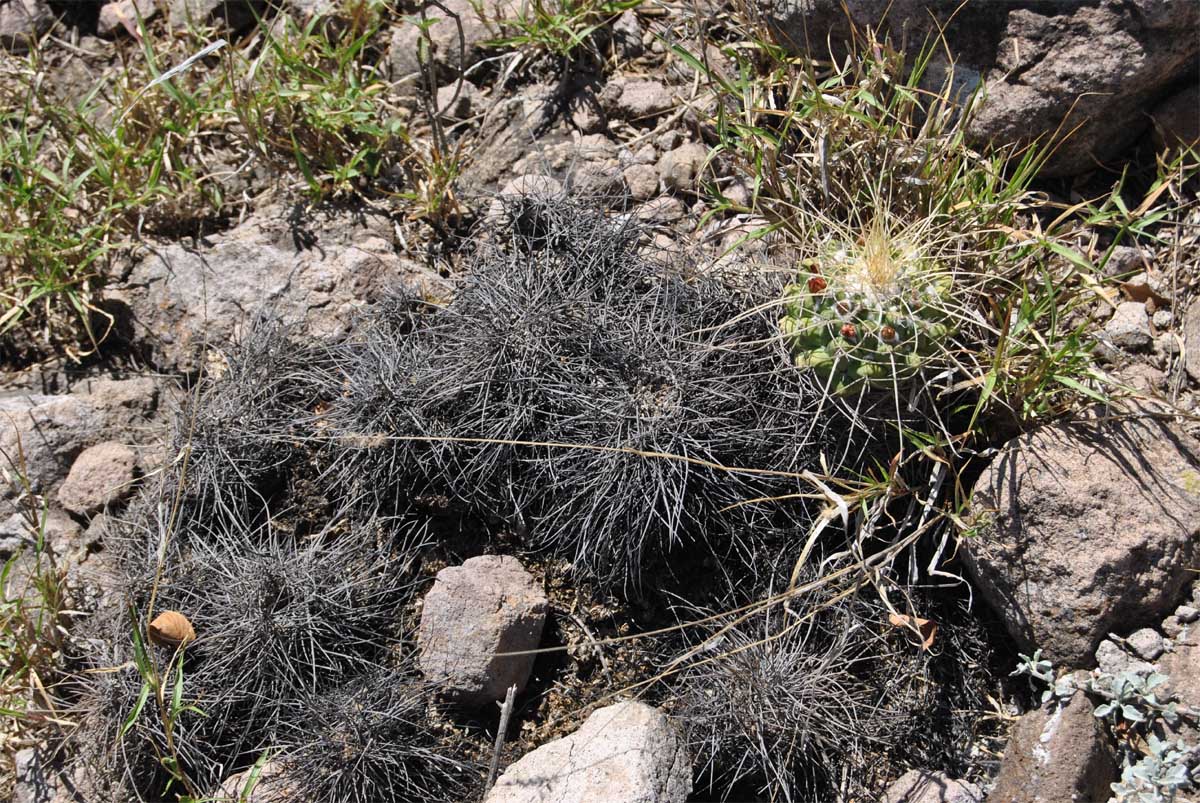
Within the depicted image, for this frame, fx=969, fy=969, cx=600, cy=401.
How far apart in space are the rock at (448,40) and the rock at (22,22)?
1204mm

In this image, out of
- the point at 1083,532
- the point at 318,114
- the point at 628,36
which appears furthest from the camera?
the point at 628,36

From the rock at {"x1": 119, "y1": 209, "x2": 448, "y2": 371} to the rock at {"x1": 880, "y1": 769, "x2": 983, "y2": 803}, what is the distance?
64.6 inches

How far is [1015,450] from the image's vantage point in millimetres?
2133

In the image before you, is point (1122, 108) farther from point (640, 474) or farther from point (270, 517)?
point (270, 517)

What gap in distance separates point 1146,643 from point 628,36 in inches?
82.6

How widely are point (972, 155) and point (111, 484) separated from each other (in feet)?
7.60

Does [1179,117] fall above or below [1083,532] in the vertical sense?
above

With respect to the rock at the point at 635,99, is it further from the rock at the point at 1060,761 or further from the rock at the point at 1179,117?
the rock at the point at 1060,761

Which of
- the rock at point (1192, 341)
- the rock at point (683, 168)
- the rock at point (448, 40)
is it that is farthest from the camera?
the rock at point (448, 40)

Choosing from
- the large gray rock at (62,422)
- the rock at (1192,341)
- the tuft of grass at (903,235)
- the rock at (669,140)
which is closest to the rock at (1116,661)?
the tuft of grass at (903,235)

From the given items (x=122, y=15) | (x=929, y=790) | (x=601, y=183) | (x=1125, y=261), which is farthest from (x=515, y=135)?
(x=929, y=790)

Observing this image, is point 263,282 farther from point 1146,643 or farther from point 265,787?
point 1146,643

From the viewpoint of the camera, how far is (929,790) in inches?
80.5

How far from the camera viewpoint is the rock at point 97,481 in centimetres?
250
